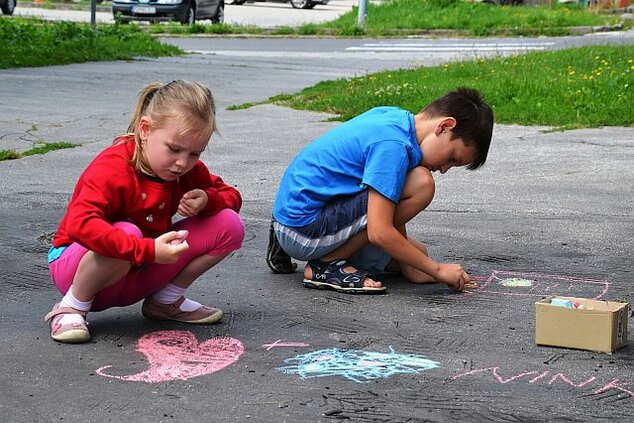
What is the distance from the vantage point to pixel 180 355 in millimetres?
3895

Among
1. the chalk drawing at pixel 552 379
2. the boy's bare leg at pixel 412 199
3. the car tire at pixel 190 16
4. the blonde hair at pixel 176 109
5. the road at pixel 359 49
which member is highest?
the blonde hair at pixel 176 109

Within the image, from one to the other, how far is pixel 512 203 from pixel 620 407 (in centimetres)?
346

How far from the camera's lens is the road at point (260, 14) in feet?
89.0

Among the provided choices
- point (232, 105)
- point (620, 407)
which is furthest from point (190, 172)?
point (232, 105)

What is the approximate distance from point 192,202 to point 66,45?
12.5 metres

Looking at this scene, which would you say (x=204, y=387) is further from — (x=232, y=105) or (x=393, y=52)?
(x=393, y=52)

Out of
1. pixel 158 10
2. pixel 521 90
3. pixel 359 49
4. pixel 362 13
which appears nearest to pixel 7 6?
pixel 158 10

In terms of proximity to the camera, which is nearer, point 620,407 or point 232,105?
point 620,407

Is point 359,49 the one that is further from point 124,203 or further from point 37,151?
point 124,203

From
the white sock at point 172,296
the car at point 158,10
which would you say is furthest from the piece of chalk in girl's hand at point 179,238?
the car at point 158,10

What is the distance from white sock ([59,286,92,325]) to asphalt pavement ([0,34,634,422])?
93 millimetres

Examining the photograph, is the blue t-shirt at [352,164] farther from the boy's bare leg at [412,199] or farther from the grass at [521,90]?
the grass at [521,90]

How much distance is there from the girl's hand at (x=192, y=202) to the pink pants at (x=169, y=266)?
0.12 meters

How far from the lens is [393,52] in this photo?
19250mm
